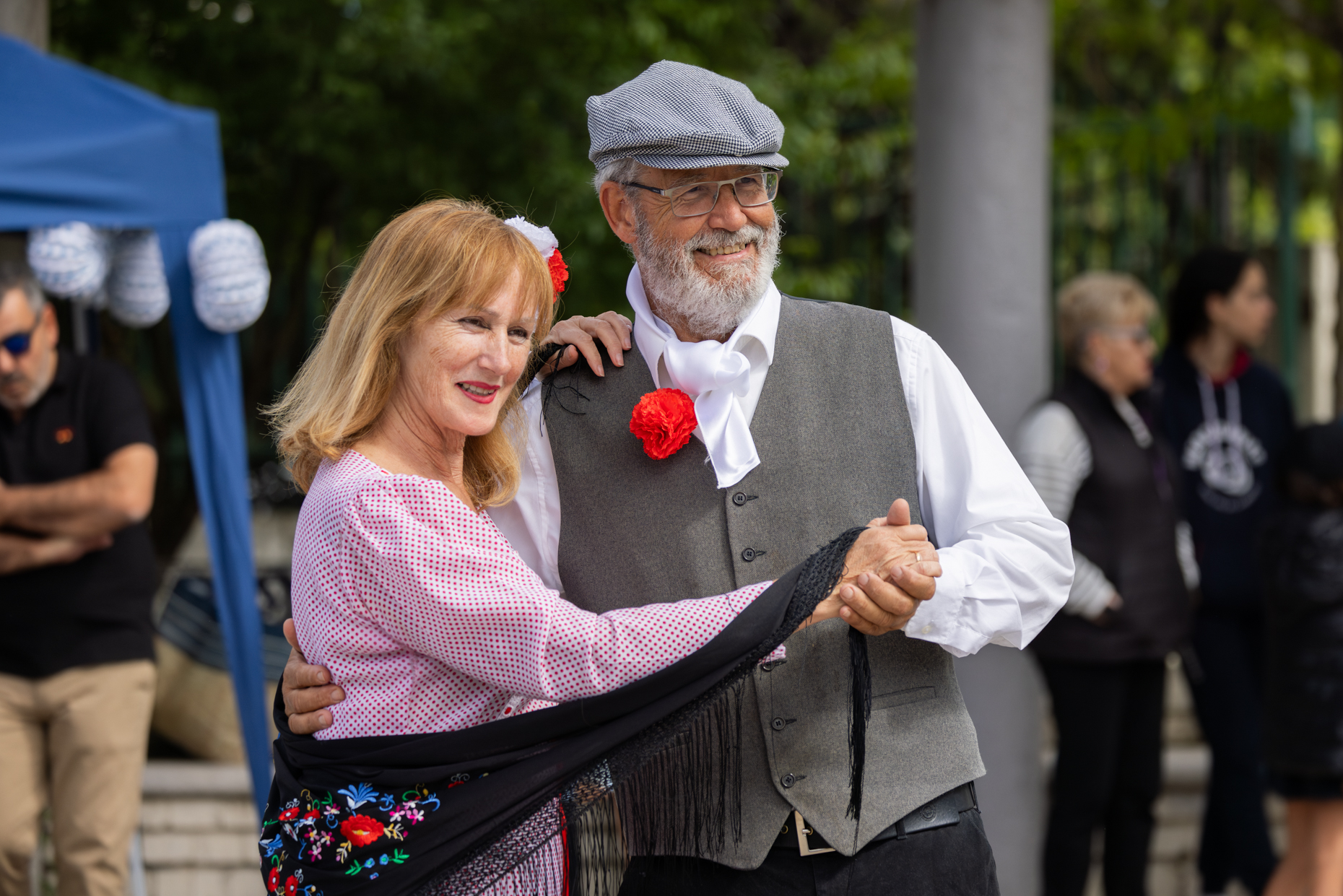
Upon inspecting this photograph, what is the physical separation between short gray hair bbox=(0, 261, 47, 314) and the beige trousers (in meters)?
1.04

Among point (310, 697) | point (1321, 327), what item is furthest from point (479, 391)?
point (1321, 327)

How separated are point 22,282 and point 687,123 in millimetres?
2458

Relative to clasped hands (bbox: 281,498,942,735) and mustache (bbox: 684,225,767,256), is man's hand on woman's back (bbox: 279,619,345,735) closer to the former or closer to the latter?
clasped hands (bbox: 281,498,942,735)

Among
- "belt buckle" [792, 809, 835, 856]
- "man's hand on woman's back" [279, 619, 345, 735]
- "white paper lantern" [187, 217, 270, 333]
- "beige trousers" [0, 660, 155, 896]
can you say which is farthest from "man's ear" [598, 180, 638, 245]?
"beige trousers" [0, 660, 155, 896]

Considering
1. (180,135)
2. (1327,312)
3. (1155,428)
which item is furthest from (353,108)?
(1327,312)

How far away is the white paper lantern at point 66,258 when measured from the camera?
146 inches

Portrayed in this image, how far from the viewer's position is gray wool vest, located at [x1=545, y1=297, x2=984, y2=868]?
2.00m

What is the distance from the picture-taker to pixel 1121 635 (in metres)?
4.04

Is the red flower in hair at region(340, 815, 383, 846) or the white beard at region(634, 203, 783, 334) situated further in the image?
the white beard at region(634, 203, 783, 334)

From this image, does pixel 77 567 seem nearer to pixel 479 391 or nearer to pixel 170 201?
pixel 170 201

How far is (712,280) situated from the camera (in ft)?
7.11

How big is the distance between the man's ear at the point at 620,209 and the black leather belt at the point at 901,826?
1.00 metres

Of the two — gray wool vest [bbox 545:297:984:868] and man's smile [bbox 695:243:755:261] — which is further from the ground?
man's smile [bbox 695:243:755:261]

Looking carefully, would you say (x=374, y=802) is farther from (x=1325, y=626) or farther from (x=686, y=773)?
(x=1325, y=626)
